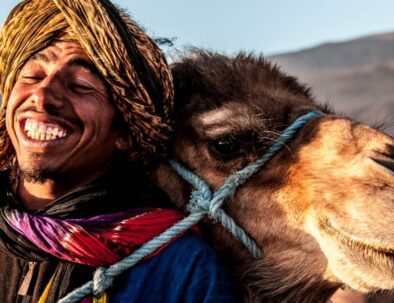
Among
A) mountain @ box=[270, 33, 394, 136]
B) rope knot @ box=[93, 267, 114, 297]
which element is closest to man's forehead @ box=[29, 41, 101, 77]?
rope knot @ box=[93, 267, 114, 297]

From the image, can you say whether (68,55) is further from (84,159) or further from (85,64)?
(84,159)

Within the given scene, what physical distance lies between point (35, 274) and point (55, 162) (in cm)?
40

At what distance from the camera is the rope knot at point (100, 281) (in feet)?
7.47

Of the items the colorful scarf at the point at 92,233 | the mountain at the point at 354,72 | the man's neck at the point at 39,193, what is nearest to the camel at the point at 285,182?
the colorful scarf at the point at 92,233

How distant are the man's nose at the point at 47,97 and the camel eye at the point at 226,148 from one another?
61cm

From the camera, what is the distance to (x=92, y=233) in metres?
2.30

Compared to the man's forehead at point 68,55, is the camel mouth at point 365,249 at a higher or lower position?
lower

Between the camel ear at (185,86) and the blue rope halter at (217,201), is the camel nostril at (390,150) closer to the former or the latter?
the blue rope halter at (217,201)

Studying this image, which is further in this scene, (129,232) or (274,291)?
(274,291)

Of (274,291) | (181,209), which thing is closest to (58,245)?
(181,209)

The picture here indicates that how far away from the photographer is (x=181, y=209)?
273cm

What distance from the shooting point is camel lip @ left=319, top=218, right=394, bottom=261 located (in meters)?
2.23

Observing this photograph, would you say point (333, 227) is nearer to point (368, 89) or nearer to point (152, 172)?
point (152, 172)

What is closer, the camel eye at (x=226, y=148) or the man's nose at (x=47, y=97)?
the man's nose at (x=47, y=97)
